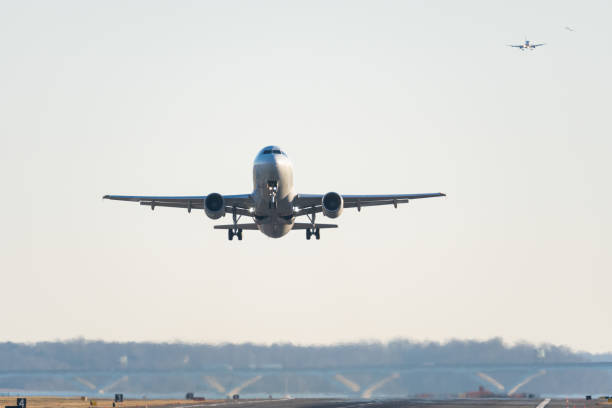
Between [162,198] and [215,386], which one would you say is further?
[215,386]

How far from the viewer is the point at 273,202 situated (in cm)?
6481

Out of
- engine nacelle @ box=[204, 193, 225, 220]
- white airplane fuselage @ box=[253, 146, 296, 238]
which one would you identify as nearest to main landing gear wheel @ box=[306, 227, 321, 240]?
white airplane fuselage @ box=[253, 146, 296, 238]

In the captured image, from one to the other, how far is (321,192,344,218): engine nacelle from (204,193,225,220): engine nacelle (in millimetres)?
7670

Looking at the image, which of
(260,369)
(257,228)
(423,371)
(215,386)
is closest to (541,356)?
(423,371)

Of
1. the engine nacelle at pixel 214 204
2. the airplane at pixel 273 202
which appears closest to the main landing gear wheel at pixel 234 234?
the airplane at pixel 273 202

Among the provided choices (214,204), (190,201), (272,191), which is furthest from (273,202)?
(190,201)

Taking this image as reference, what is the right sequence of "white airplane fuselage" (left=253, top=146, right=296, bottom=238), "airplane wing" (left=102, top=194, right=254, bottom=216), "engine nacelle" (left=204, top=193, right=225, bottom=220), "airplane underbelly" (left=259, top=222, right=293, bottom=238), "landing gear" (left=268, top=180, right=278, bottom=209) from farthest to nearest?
"airplane underbelly" (left=259, top=222, right=293, bottom=238) → "airplane wing" (left=102, top=194, right=254, bottom=216) → "engine nacelle" (left=204, top=193, right=225, bottom=220) → "landing gear" (left=268, top=180, right=278, bottom=209) → "white airplane fuselage" (left=253, top=146, right=296, bottom=238)

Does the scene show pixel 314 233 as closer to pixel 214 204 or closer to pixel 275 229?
pixel 275 229

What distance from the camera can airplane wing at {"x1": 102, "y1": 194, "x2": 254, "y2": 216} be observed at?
67.4 metres

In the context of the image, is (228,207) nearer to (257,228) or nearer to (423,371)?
(257,228)

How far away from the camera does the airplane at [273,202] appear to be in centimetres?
6366

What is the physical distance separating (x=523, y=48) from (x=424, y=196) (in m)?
55.0

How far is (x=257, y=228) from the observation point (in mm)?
72375

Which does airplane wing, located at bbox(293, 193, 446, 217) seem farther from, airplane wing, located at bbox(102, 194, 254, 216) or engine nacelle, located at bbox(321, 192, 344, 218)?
airplane wing, located at bbox(102, 194, 254, 216)
